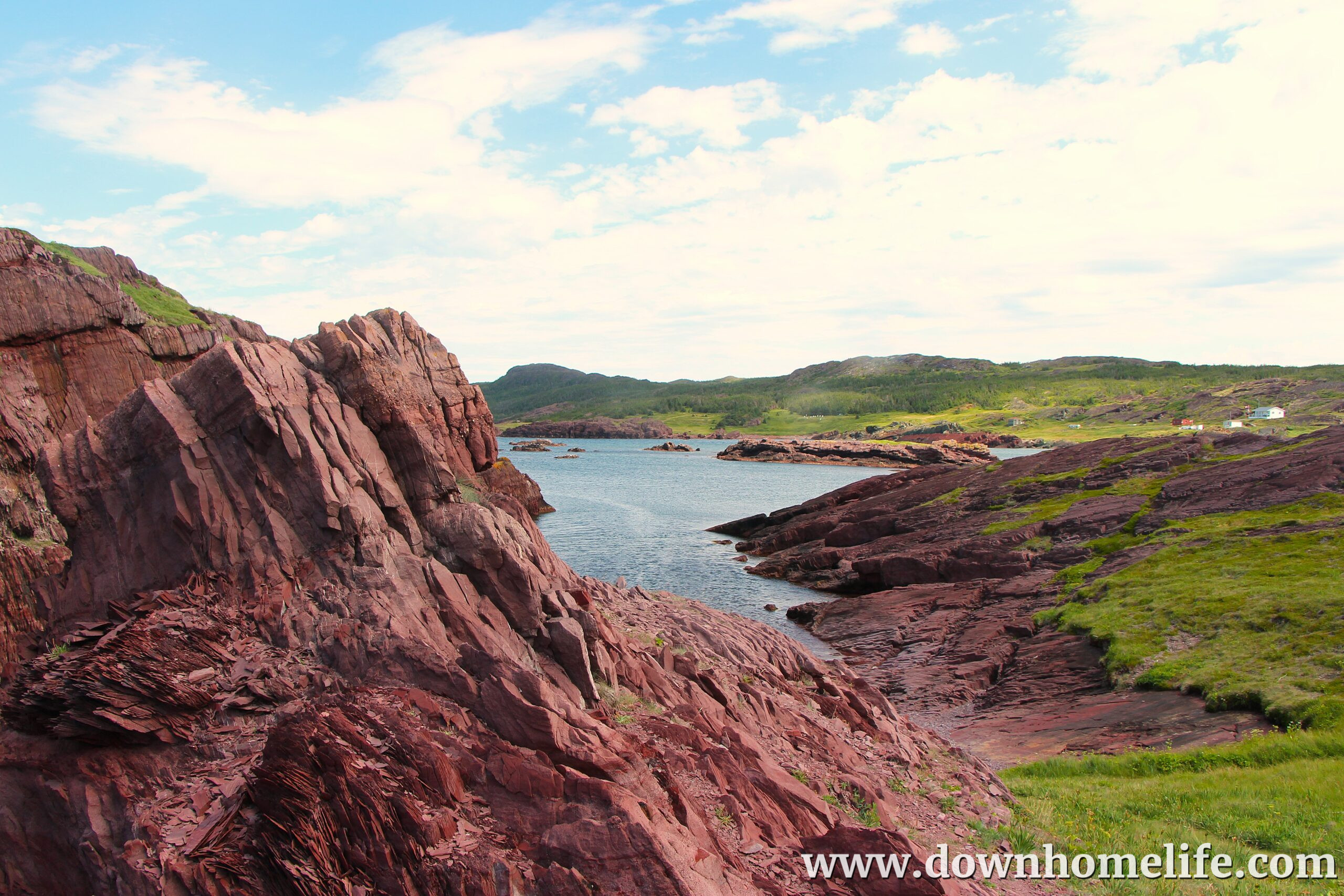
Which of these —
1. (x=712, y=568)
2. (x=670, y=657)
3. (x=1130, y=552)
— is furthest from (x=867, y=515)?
(x=670, y=657)

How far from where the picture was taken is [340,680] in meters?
15.6

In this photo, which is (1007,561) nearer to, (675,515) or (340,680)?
(340,680)

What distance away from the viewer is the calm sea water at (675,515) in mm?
59375

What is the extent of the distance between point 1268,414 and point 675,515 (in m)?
152

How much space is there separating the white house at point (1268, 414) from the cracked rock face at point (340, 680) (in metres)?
188

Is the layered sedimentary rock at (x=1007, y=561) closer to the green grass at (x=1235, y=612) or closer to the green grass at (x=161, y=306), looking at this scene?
the green grass at (x=1235, y=612)

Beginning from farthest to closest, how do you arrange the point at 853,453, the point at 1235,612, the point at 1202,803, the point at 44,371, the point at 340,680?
1. the point at 853,453
2. the point at 1235,612
3. the point at 1202,803
4. the point at 44,371
5. the point at 340,680

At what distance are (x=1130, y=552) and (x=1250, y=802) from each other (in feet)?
102

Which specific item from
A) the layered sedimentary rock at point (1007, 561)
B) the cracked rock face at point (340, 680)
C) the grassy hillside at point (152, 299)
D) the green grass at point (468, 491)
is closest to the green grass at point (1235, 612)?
the layered sedimentary rock at point (1007, 561)

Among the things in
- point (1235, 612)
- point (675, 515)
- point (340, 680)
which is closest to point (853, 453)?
point (675, 515)

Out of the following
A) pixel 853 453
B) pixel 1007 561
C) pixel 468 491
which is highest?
pixel 468 491

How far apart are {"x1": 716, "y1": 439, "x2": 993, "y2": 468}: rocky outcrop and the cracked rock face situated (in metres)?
131

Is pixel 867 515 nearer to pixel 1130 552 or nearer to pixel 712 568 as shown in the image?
pixel 712 568

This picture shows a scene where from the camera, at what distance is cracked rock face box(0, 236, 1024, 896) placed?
12242 millimetres
